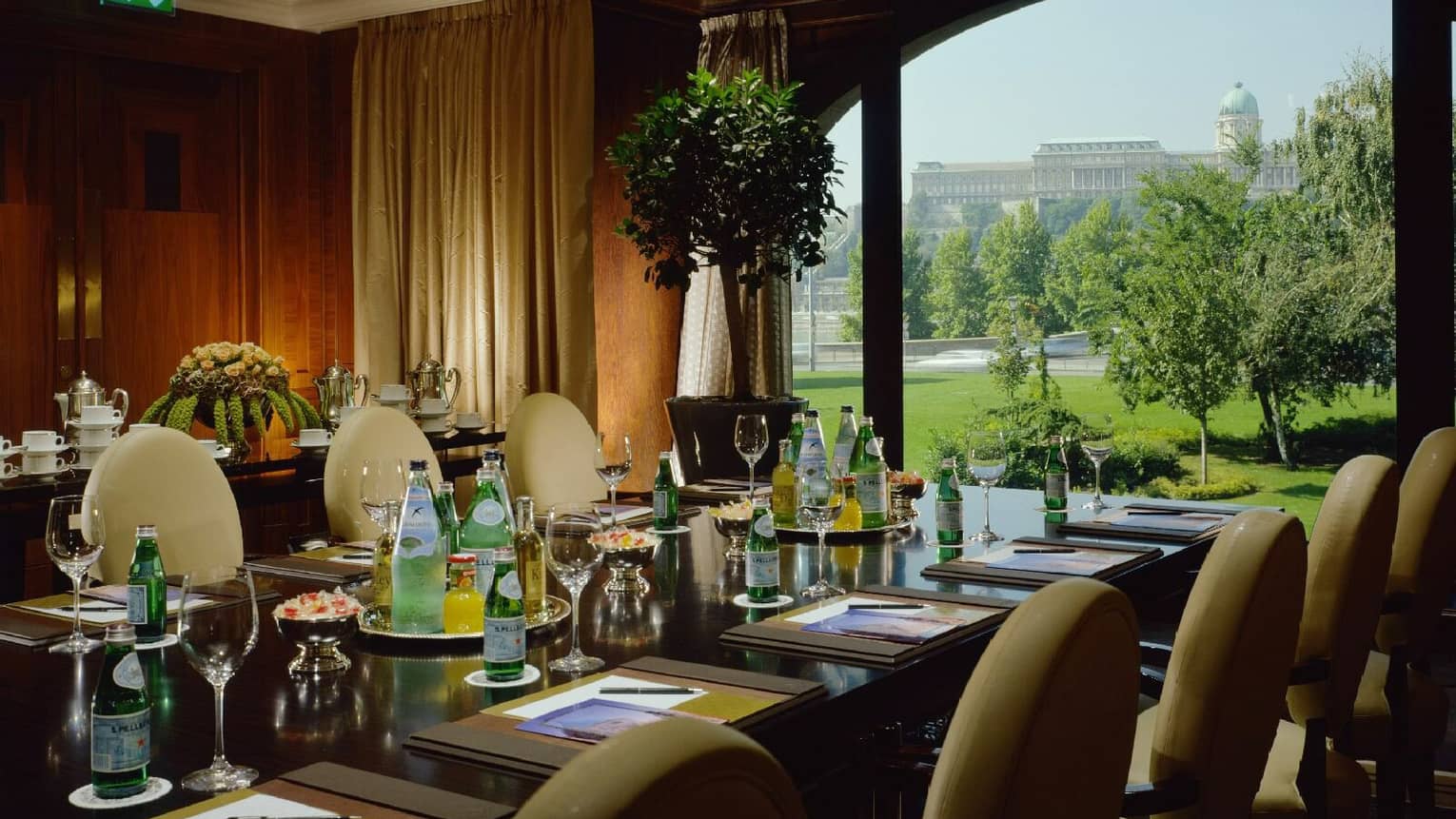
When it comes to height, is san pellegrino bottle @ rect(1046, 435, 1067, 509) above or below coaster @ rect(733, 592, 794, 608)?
above

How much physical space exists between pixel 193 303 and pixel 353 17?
1.52 metres

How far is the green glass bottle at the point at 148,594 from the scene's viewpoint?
2.06 m

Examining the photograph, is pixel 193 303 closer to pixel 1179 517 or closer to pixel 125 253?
pixel 125 253

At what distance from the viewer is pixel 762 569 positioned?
2.27 m

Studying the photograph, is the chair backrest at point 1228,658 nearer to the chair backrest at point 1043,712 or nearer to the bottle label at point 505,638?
the chair backrest at point 1043,712

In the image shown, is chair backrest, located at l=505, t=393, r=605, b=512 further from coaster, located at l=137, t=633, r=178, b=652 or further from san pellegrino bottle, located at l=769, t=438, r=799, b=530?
coaster, located at l=137, t=633, r=178, b=652

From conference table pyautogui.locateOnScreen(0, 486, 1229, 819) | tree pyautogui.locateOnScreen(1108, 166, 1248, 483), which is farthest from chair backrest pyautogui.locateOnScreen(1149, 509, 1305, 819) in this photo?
tree pyautogui.locateOnScreen(1108, 166, 1248, 483)

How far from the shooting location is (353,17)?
259 inches

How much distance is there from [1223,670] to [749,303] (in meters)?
4.28

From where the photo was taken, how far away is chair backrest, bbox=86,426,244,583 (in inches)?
112

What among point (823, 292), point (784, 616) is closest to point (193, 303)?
point (823, 292)

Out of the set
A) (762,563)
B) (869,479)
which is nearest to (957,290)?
(869,479)

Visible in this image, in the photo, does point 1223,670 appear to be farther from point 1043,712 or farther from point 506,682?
point 506,682

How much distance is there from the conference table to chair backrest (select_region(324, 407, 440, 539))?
3.12 feet
